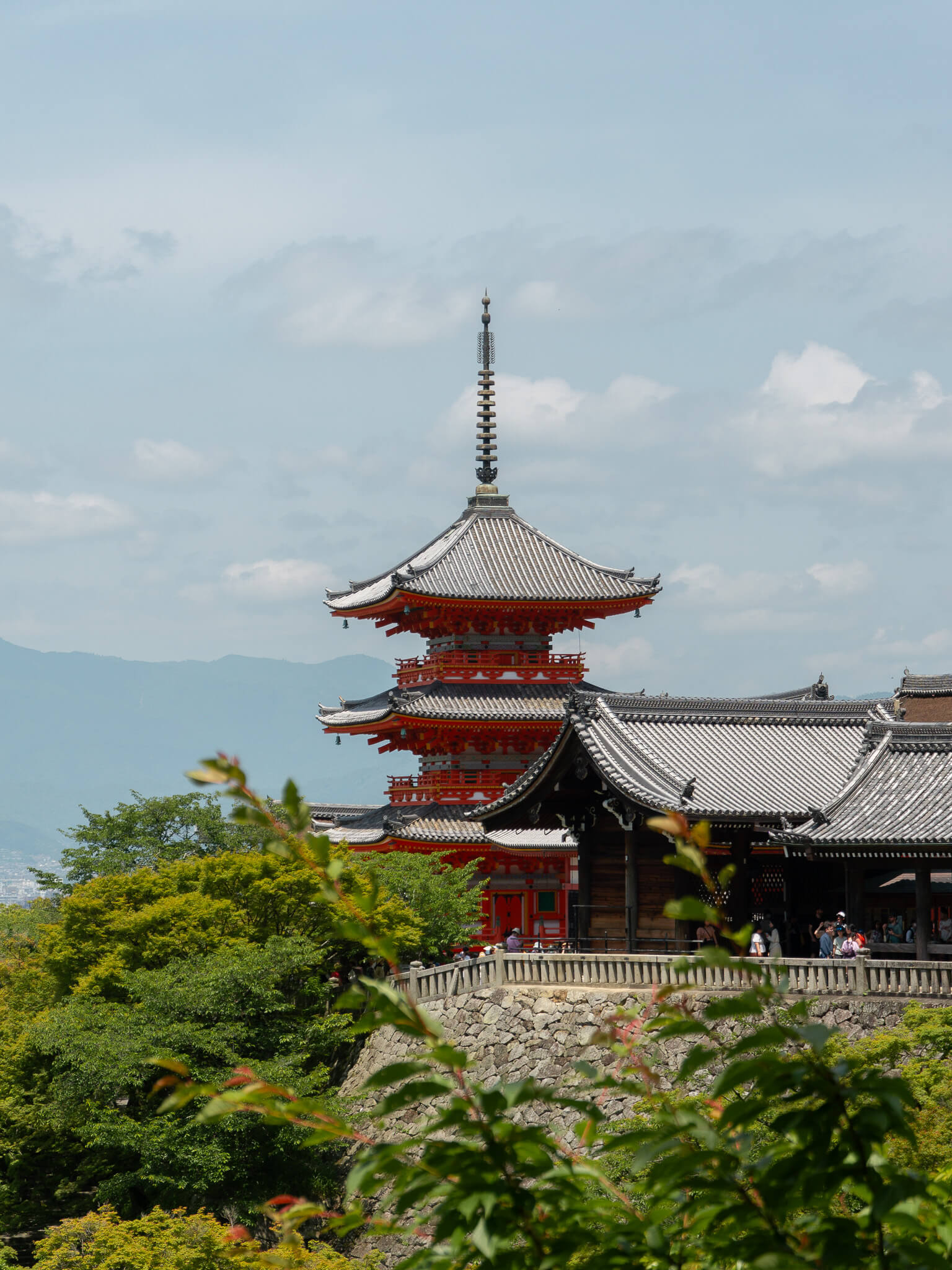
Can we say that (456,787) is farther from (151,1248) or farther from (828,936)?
(151,1248)

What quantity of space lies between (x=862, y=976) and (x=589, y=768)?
829 centimetres

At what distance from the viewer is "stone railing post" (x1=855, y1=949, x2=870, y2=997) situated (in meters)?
25.1

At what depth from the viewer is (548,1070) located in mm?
27938

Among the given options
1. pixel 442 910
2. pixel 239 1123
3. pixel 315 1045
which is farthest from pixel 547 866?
pixel 239 1123

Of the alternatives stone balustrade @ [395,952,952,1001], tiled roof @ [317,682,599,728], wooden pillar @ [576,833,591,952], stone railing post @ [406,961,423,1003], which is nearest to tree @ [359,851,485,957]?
stone balustrade @ [395,952,952,1001]

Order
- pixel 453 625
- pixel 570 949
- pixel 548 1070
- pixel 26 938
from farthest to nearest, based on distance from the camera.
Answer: pixel 26 938, pixel 453 625, pixel 570 949, pixel 548 1070

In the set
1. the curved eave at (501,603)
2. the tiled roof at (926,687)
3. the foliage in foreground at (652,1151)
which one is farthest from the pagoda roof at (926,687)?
the foliage in foreground at (652,1151)

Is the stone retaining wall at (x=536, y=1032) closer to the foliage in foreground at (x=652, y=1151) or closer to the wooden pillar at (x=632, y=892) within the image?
the wooden pillar at (x=632, y=892)

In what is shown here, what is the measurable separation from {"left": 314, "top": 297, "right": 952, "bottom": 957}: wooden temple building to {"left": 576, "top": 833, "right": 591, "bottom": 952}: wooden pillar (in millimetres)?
44

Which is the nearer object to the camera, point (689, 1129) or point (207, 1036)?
point (689, 1129)

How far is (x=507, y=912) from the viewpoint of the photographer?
4334cm

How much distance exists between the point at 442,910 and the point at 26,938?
106 feet

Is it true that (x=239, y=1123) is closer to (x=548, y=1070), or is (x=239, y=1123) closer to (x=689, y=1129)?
(x=548, y=1070)

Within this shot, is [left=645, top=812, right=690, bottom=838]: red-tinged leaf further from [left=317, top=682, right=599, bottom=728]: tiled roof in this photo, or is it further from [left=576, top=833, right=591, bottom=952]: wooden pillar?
[left=317, top=682, right=599, bottom=728]: tiled roof
